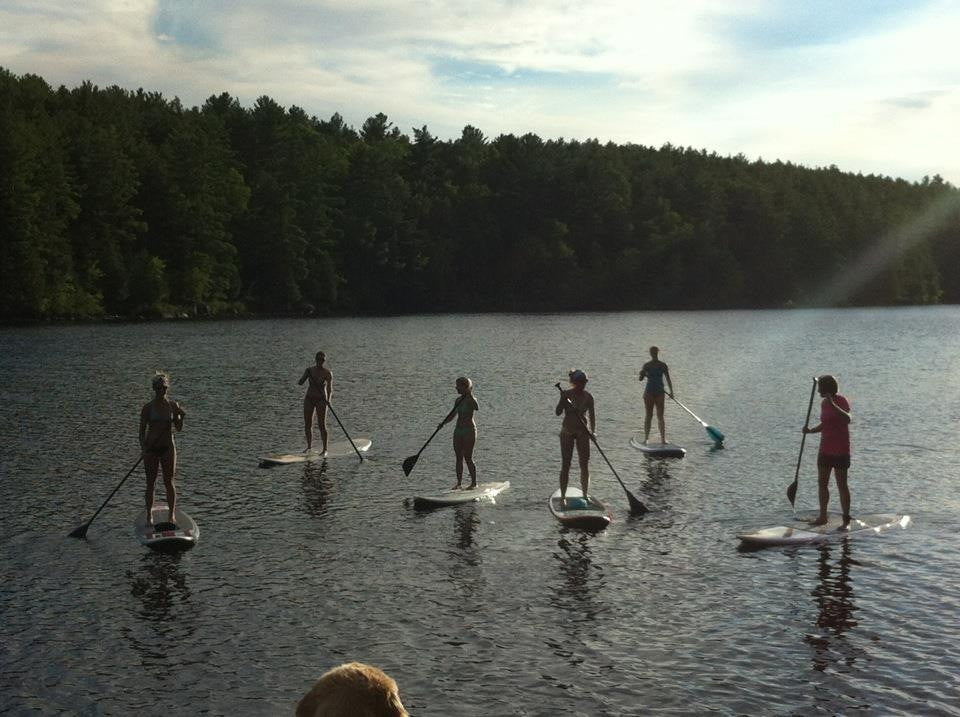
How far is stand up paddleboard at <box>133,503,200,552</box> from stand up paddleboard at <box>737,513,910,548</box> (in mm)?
8719

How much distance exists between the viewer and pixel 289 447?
27672 millimetres

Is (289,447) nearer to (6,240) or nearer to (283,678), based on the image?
(283,678)

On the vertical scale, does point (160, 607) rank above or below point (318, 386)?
below

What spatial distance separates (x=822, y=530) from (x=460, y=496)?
21.7 feet

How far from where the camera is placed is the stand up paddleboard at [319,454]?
80.0 ft

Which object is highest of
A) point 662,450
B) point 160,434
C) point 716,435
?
point 160,434

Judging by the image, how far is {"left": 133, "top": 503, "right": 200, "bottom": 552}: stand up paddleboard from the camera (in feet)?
53.1

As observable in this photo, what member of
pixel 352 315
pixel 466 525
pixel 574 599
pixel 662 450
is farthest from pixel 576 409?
pixel 352 315

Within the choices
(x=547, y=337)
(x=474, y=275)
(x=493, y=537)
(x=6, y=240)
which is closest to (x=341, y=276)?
(x=474, y=275)

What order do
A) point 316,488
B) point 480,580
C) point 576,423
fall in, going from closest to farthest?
1. point 480,580
2. point 576,423
3. point 316,488

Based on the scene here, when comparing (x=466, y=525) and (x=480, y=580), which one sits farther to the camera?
(x=466, y=525)

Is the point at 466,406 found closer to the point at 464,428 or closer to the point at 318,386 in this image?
the point at 464,428

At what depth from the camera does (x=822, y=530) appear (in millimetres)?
16969

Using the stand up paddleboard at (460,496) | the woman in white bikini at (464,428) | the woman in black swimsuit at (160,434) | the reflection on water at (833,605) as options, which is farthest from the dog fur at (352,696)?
the woman in white bikini at (464,428)
